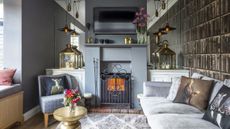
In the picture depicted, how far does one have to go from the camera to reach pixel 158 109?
2.68 meters

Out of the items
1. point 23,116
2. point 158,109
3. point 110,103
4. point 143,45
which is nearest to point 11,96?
point 23,116

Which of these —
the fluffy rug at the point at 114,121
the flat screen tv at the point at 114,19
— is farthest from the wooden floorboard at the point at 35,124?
the flat screen tv at the point at 114,19

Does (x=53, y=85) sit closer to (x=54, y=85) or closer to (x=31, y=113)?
(x=54, y=85)

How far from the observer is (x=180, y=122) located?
82.7 inches

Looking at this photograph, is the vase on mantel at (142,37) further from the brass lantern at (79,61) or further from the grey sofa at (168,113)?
the brass lantern at (79,61)

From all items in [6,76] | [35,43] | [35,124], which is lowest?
[35,124]

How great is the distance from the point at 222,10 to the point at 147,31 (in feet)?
7.20

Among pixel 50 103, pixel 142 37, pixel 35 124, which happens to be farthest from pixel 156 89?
pixel 35 124

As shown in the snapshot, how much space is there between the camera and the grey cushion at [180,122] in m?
1.99

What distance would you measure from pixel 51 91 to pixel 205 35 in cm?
304

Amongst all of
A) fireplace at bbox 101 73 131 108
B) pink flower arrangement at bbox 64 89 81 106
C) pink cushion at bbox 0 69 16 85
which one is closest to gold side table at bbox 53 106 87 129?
pink flower arrangement at bbox 64 89 81 106

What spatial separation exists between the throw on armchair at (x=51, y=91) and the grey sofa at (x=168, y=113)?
163cm

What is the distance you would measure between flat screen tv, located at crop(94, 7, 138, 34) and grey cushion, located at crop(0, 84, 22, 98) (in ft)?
7.30

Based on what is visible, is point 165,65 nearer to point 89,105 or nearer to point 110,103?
point 110,103
